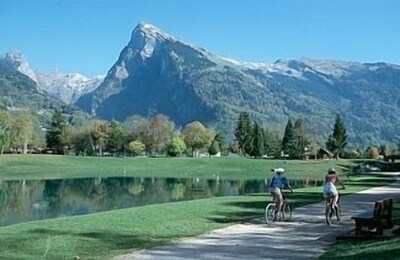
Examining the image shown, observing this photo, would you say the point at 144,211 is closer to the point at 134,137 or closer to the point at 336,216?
the point at 336,216

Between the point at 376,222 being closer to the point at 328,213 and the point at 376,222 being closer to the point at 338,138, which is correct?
the point at 328,213

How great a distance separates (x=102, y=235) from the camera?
768 inches

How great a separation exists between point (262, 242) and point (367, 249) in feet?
10.8

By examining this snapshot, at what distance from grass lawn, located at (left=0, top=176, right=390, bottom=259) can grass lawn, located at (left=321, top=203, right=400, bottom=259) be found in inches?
190

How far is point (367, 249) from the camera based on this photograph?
593 inches

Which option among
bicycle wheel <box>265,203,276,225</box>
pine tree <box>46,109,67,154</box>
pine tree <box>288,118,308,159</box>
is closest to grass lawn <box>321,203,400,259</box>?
bicycle wheel <box>265,203,276,225</box>

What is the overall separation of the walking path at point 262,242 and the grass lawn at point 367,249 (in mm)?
415

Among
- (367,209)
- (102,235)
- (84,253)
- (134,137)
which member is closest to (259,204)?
(367,209)

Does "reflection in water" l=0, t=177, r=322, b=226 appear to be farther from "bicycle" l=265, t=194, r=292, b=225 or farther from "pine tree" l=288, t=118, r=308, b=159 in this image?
"pine tree" l=288, t=118, r=308, b=159

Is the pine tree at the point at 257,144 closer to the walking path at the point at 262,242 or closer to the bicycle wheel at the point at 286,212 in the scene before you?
the walking path at the point at 262,242

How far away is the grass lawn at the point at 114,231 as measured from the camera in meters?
16.8

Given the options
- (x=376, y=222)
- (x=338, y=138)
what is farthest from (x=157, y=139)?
(x=376, y=222)

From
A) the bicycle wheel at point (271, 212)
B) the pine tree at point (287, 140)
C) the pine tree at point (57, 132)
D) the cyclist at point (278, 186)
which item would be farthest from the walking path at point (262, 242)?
the pine tree at point (287, 140)

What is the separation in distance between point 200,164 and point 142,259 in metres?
101
